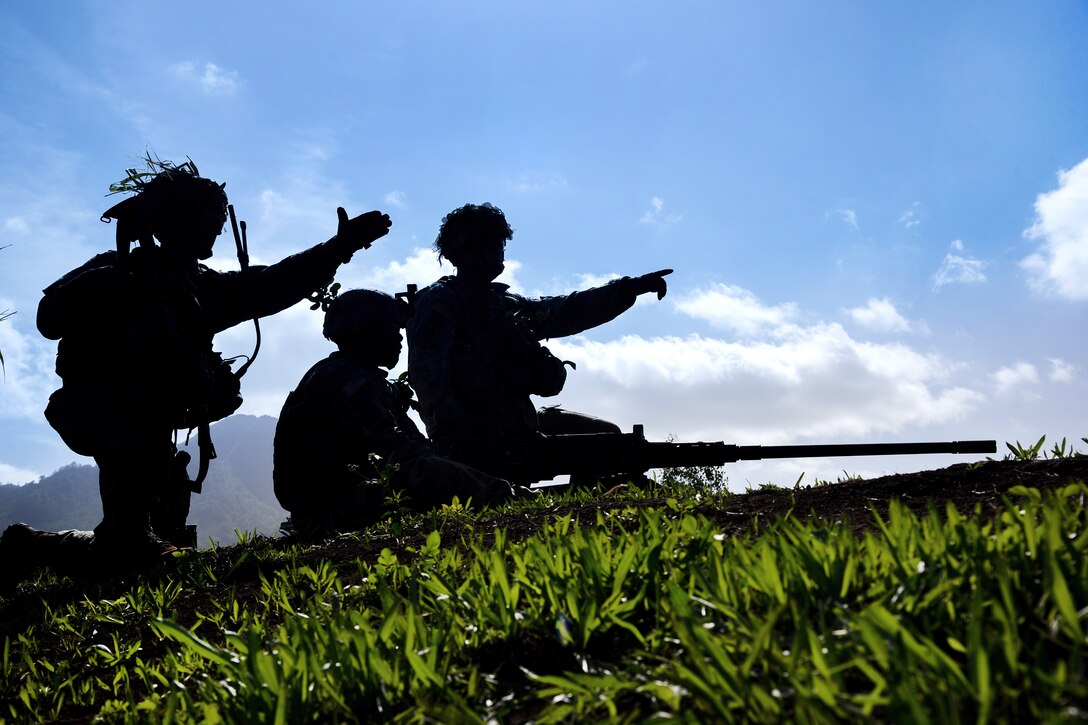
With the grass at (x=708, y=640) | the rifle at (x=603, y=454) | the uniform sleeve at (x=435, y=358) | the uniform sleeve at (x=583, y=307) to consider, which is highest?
the uniform sleeve at (x=583, y=307)

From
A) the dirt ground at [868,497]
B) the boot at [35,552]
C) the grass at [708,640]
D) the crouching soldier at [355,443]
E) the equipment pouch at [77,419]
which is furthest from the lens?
the crouching soldier at [355,443]

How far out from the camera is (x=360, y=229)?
688cm

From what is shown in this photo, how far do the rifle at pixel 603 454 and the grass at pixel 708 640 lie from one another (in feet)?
17.6

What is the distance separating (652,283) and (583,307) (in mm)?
1027

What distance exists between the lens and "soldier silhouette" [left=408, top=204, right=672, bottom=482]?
8609mm

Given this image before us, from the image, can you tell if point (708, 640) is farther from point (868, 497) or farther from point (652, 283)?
point (652, 283)

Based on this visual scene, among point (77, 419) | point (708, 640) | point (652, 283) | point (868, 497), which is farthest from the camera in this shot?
point (652, 283)

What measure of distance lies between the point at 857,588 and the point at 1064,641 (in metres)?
0.37

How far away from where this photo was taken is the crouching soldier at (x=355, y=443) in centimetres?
645

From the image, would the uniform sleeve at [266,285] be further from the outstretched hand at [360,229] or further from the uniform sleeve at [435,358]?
the uniform sleeve at [435,358]

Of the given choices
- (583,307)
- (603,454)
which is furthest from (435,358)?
(583,307)

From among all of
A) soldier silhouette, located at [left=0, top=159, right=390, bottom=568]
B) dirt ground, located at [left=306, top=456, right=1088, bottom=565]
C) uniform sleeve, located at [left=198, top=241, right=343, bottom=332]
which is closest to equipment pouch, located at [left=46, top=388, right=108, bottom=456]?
soldier silhouette, located at [left=0, top=159, right=390, bottom=568]

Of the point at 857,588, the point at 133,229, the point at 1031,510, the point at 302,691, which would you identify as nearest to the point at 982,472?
the point at 1031,510

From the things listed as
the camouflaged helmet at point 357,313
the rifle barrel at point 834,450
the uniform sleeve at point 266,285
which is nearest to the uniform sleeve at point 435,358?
the camouflaged helmet at point 357,313
